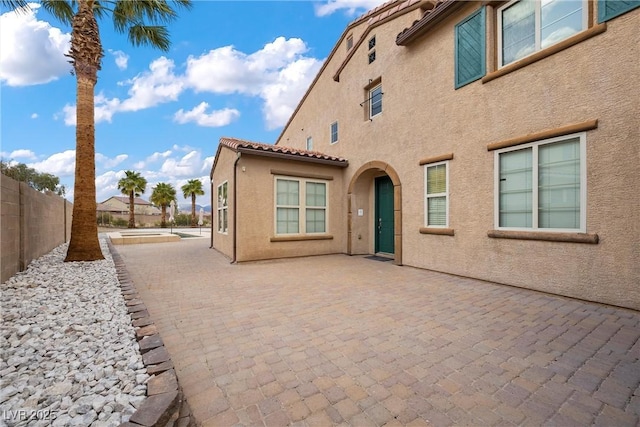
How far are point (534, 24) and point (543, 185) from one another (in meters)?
3.00

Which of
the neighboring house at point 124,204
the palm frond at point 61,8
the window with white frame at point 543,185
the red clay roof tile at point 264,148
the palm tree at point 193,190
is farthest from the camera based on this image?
the neighboring house at point 124,204

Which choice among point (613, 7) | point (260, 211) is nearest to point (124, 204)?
point (260, 211)

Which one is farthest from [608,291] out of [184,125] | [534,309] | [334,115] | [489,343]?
[184,125]

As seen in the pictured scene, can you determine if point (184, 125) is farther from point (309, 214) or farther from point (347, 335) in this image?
point (347, 335)

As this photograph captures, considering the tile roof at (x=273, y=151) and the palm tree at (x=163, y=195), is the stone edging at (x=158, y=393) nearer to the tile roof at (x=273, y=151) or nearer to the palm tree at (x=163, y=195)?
the tile roof at (x=273, y=151)

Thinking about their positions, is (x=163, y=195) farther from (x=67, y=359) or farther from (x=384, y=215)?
(x=67, y=359)

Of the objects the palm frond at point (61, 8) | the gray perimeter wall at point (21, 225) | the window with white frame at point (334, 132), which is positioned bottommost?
the gray perimeter wall at point (21, 225)

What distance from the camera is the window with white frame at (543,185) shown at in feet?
14.4

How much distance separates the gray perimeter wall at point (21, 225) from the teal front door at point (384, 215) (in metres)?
8.93

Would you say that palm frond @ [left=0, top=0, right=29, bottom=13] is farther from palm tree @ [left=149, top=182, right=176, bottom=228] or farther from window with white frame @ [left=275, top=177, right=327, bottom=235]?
palm tree @ [left=149, top=182, right=176, bottom=228]

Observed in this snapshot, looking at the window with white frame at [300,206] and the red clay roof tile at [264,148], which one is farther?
the window with white frame at [300,206]

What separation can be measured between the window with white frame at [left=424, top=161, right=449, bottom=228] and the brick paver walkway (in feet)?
6.37

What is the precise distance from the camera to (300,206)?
8.73 m

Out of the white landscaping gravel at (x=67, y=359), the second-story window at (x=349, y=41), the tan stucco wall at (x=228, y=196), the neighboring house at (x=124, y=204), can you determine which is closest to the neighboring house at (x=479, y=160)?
the tan stucco wall at (x=228, y=196)
